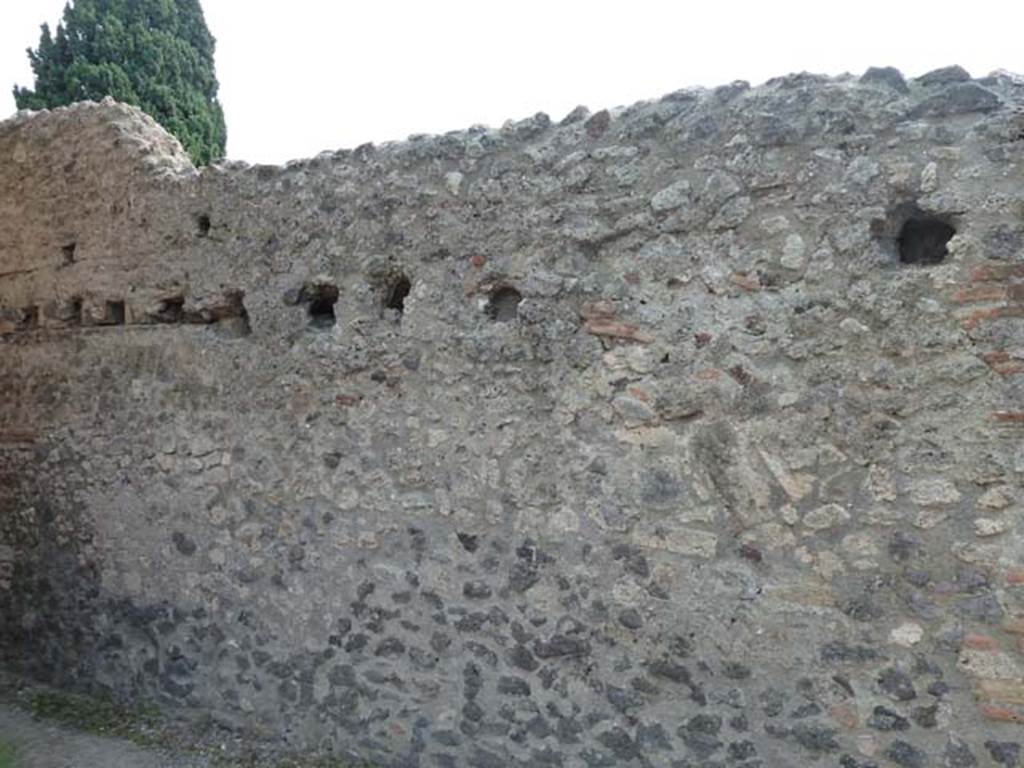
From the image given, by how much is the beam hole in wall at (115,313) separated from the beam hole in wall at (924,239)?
13.1 ft

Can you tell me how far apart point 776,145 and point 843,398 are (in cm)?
95

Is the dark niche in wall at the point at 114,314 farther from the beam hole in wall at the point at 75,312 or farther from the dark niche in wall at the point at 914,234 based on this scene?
the dark niche in wall at the point at 914,234

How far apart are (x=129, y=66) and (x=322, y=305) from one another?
22.0 ft

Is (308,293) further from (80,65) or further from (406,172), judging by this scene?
(80,65)

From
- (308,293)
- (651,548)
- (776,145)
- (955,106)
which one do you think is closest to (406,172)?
(308,293)

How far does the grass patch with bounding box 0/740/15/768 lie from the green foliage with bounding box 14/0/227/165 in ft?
22.0

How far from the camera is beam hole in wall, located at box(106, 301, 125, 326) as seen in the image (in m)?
5.60

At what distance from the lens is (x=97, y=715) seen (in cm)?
545

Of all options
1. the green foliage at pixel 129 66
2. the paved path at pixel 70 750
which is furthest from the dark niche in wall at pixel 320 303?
the green foliage at pixel 129 66

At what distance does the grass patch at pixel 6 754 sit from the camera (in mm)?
4852

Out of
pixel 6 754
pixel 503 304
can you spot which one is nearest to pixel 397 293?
pixel 503 304

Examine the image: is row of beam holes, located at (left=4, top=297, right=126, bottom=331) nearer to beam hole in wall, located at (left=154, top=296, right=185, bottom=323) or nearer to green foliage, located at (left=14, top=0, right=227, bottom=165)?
beam hole in wall, located at (left=154, top=296, right=185, bottom=323)

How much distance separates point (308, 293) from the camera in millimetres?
4961

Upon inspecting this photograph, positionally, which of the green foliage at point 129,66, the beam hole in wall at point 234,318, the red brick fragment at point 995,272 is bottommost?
the beam hole in wall at point 234,318
